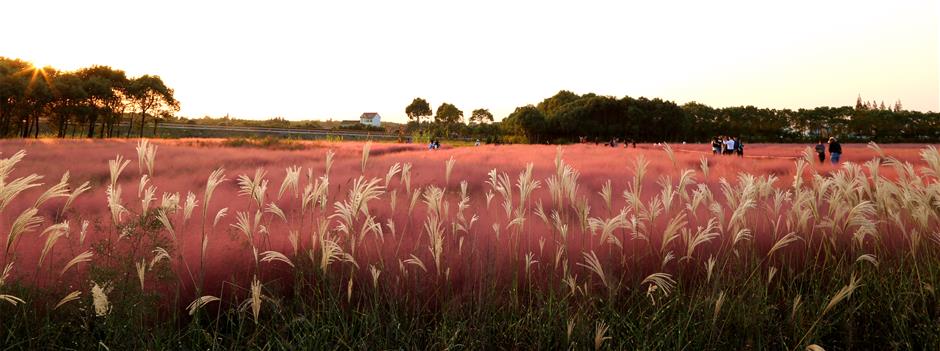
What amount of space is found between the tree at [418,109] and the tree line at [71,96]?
4638 cm

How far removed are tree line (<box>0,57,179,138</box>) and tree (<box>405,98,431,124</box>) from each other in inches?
1826

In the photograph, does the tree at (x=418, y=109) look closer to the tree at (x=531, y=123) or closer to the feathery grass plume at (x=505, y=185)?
the tree at (x=531, y=123)

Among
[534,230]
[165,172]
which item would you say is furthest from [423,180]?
[165,172]

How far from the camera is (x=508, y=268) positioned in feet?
11.8

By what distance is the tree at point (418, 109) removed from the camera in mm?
96500

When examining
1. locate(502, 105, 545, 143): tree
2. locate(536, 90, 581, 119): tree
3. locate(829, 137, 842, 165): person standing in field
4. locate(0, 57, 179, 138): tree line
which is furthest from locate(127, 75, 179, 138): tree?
locate(536, 90, 581, 119): tree

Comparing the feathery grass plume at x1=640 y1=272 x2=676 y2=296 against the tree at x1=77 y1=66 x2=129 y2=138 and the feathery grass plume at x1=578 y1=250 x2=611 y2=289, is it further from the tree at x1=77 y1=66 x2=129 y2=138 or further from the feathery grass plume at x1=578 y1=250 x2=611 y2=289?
the tree at x1=77 y1=66 x2=129 y2=138

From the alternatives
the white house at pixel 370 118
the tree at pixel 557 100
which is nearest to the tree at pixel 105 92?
the tree at pixel 557 100

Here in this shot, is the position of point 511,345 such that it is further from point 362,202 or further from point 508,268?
point 362,202

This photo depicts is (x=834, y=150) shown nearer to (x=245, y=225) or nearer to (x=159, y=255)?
(x=245, y=225)

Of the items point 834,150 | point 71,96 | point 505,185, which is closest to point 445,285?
point 505,185

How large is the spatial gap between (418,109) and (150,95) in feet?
162

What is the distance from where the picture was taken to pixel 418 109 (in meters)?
96.9

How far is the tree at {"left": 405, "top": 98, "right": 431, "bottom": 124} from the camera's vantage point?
96.5 m
